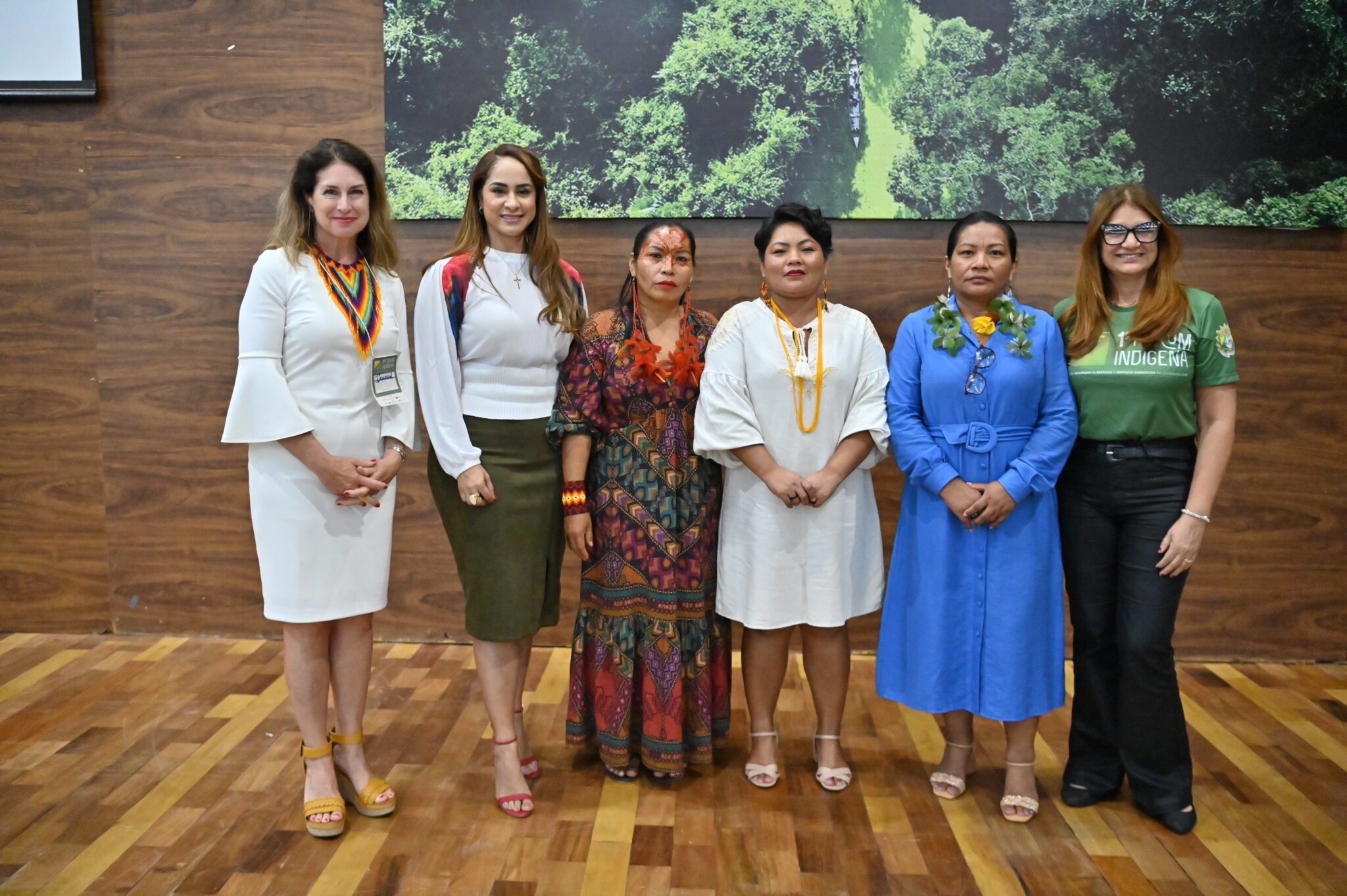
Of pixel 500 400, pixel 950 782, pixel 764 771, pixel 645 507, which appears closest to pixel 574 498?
pixel 645 507

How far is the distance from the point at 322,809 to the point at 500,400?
3.75ft

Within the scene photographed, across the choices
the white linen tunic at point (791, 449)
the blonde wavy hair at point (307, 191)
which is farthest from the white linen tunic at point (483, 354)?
the white linen tunic at point (791, 449)

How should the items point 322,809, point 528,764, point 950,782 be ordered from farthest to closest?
1. point 528,764
2. point 950,782
3. point 322,809

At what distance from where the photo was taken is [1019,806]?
8.64 feet

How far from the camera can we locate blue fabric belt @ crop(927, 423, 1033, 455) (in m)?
2.58

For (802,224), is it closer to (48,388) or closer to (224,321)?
(224,321)

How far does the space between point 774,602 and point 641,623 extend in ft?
1.22

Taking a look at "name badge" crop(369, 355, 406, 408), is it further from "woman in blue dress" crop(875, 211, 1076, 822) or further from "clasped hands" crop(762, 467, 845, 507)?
"woman in blue dress" crop(875, 211, 1076, 822)

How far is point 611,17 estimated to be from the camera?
3.62 meters

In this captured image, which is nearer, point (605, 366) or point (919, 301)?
point (605, 366)

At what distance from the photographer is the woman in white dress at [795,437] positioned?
264 cm

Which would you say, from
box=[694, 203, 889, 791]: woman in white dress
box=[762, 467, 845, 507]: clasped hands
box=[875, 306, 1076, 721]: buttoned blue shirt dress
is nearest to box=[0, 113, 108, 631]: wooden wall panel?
box=[694, 203, 889, 791]: woman in white dress

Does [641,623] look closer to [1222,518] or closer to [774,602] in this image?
[774,602]

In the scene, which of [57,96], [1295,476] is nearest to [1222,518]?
[1295,476]
